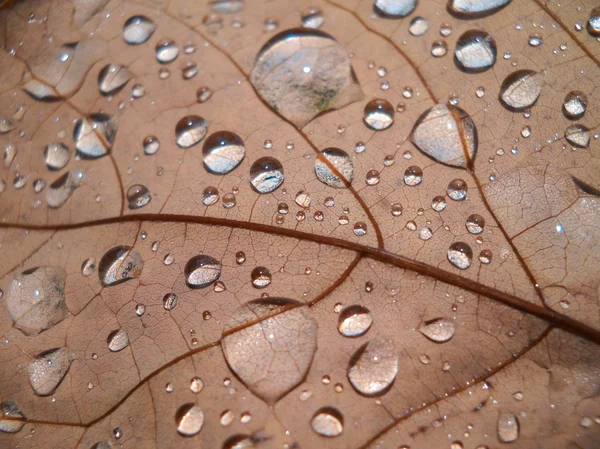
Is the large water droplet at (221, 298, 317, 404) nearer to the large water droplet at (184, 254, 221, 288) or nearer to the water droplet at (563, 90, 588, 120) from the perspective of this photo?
the large water droplet at (184, 254, 221, 288)

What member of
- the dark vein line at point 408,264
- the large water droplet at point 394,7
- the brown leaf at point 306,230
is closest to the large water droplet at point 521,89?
the brown leaf at point 306,230

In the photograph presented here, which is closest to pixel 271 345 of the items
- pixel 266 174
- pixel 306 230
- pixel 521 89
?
pixel 306 230

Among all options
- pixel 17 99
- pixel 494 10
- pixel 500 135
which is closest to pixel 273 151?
pixel 500 135

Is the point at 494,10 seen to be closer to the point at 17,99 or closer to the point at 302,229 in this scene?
the point at 302,229

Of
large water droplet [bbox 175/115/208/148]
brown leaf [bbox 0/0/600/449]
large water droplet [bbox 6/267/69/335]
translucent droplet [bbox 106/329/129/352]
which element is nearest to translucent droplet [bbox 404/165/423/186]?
brown leaf [bbox 0/0/600/449]

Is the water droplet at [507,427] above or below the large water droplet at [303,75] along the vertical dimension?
below

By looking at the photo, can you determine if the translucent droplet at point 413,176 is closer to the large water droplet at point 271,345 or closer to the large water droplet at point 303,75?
the large water droplet at point 303,75
